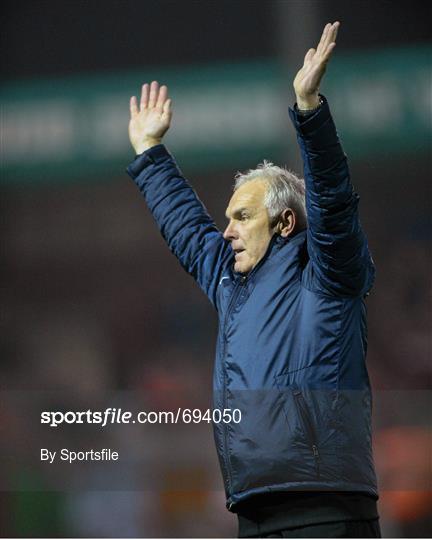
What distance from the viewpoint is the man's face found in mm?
2105

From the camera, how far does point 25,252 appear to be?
8.52ft

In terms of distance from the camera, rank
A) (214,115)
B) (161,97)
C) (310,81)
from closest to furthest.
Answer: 1. (310,81)
2. (161,97)
3. (214,115)

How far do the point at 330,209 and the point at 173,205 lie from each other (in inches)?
24.8

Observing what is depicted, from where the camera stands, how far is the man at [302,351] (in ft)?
5.90

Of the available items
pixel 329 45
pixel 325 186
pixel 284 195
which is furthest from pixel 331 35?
pixel 284 195

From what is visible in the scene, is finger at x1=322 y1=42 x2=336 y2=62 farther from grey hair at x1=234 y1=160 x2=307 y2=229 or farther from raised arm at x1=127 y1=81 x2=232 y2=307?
raised arm at x1=127 y1=81 x2=232 y2=307

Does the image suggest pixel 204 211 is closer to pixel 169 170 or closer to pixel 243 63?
pixel 169 170

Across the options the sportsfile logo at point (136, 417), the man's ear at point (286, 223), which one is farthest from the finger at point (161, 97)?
the sportsfile logo at point (136, 417)

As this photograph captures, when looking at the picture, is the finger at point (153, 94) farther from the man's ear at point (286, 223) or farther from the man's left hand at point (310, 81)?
the man's left hand at point (310, 81)

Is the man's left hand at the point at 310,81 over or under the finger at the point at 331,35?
under

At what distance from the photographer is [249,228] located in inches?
83.6

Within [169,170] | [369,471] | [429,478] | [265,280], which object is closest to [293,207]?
[265,280]

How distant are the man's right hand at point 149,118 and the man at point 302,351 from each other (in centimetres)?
37

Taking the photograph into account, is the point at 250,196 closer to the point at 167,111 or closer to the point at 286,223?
the point at 286,223
